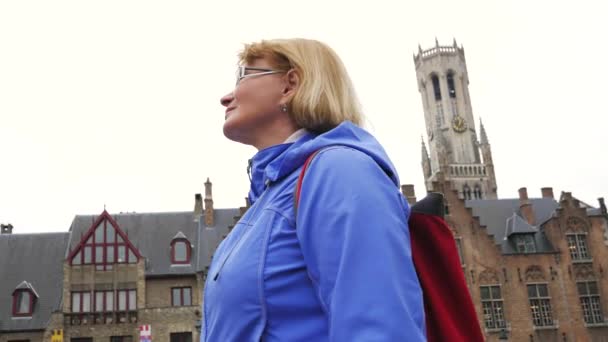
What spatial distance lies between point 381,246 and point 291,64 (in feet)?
3.26

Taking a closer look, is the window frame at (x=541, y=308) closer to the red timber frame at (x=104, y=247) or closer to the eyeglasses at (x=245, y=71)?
the red timber frame at (x=104, y=247)

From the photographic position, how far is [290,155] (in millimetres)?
2193

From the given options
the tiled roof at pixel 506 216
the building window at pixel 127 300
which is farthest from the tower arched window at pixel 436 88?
the building window at pixel 127 300

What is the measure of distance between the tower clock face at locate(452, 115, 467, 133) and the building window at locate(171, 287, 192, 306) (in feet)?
222

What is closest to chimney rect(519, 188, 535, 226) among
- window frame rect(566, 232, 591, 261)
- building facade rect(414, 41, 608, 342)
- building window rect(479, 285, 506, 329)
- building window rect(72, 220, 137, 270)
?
building facade rect(414, 41, 608, 342)

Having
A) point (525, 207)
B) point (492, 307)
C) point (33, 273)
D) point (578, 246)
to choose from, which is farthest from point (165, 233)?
point (578, 246)

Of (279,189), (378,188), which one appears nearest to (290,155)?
(279,189)

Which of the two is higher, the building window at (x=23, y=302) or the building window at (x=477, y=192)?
the building window at (x=477, y=192)

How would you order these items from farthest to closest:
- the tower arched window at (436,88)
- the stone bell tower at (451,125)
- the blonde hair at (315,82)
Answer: the tower arched window at (436,88), the stone bell tower at (451,125), the blonde hair at (315,82)

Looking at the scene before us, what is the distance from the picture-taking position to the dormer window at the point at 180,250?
3166 cm

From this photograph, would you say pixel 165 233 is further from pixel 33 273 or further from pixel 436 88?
pixel 436 88

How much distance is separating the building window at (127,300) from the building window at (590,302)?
74.3 ft

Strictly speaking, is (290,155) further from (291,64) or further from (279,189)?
(291,64)

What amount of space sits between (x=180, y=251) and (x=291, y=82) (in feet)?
100
